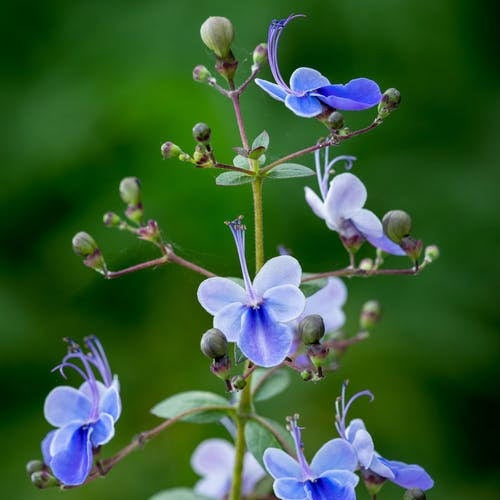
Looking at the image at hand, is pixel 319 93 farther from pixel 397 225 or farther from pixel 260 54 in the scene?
pixel 397 225

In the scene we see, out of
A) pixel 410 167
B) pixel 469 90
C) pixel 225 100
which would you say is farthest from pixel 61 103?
pixel 469 90

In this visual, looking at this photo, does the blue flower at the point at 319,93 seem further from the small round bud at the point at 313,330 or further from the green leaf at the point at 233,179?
the small round bud at the point at 313,330

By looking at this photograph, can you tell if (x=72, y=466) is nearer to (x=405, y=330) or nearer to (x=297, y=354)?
(x=297, y=354)

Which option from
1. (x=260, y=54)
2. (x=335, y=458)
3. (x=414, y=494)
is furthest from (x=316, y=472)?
(x=260, y=54)

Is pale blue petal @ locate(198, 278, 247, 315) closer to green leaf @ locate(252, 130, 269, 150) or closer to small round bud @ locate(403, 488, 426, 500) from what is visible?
green leaf @ locate(252, 130, 269, 150)

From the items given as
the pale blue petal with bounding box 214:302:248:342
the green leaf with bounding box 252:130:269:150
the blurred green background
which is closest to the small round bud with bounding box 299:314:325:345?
the pale blue petal with bounding box 214:302:248:342


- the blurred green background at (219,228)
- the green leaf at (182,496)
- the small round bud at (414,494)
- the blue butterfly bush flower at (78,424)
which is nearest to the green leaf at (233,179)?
the blue butterfly bush flower at (78,424)
